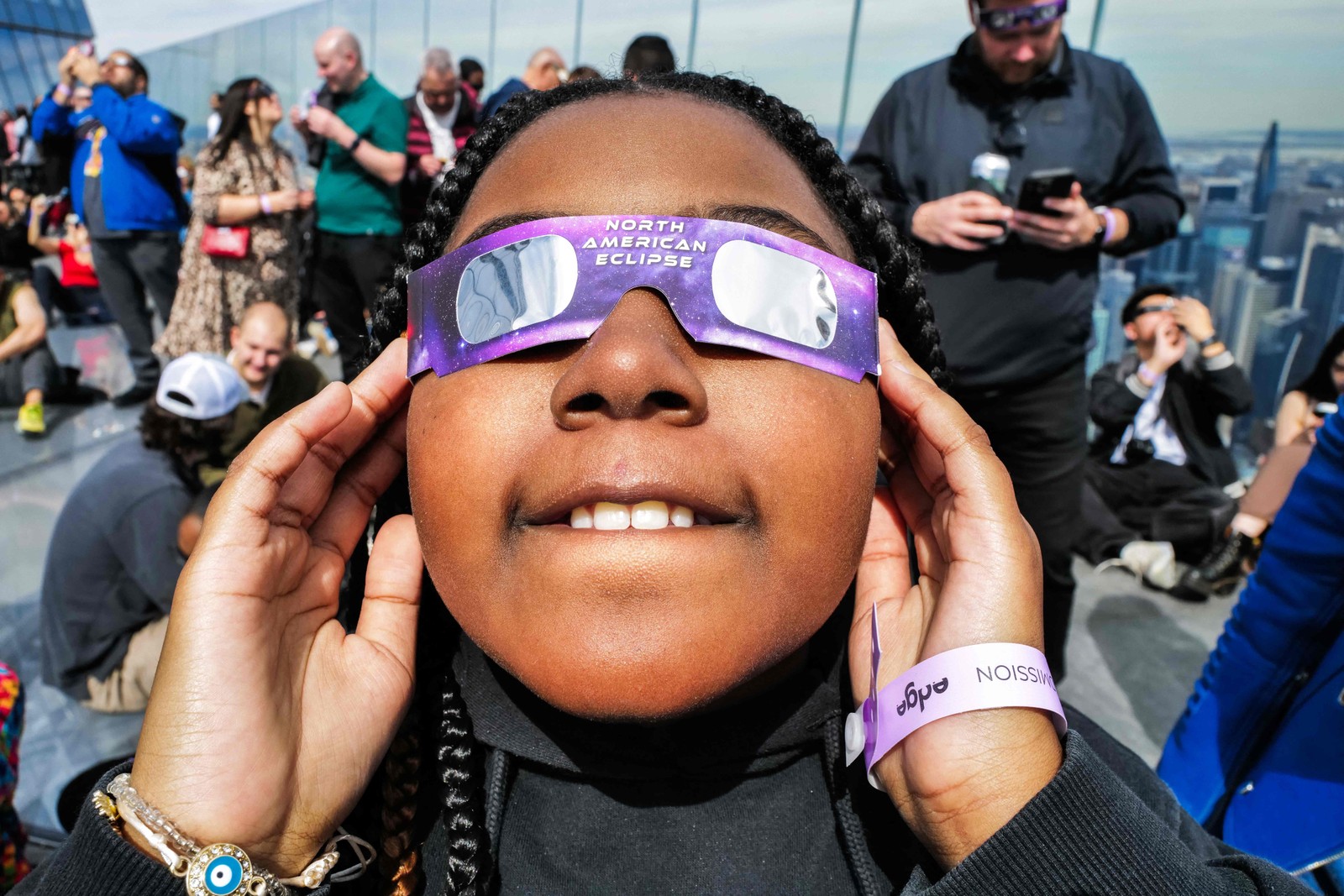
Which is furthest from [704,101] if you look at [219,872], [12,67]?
[12,67]

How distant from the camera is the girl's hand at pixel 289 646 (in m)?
1.19

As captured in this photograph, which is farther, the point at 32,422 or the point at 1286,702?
the point at 32,422

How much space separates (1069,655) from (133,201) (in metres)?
6.62

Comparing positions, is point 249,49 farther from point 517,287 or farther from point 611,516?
point 611,516

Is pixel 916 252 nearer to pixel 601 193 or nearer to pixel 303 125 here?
pixel 601 193

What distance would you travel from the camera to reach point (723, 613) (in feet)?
3.51

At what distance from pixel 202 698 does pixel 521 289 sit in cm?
71

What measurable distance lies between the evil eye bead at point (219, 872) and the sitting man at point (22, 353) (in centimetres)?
673

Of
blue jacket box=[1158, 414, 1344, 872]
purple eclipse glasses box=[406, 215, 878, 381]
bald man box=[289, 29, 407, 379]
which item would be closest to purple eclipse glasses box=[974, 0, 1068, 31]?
blue jacket box=[1158, 414, 1344, 872]

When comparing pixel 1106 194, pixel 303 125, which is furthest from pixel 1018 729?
pixel 303 125

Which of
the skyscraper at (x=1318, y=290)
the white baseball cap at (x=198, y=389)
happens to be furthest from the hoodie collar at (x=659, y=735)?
the skyscraper at (x=1318, y=290)

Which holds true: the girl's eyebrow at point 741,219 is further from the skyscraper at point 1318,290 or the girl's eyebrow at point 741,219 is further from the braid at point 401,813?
the skyscraper at point 1318,290

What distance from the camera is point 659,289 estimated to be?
3.97 ft

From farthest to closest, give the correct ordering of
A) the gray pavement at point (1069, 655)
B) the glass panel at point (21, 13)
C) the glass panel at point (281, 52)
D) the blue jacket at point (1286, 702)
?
the glass panel at point (21, 13)
the glass panel at point (281, 52)
the gray pavement at point (1069, 655)
the blue jacket at point (1286, 702)
